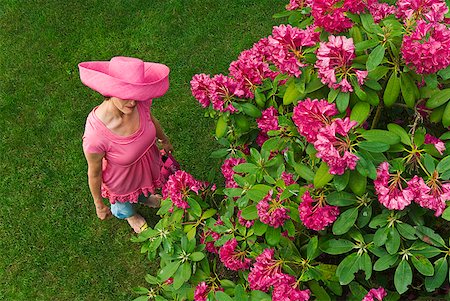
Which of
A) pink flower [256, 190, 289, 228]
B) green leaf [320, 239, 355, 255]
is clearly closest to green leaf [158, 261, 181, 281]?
pink flower [256, 190, 289, 228]

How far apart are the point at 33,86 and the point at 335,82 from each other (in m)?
3.48

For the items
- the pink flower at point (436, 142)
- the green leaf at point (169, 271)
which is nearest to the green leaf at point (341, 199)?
the pink flower at point (436, 142)

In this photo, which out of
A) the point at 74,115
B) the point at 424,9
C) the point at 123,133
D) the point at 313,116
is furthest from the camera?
the point at 74,115

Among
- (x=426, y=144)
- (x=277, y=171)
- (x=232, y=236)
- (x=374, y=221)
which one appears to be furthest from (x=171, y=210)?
(x=426, y=144)

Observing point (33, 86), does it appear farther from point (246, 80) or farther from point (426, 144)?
point (426, 144)

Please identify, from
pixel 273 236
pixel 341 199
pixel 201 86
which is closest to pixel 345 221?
pixel 341 199

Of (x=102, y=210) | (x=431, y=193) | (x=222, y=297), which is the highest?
(x=431, y=193)

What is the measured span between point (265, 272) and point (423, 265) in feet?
1.79

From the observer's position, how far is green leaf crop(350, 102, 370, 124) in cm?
182

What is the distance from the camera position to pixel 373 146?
172cm

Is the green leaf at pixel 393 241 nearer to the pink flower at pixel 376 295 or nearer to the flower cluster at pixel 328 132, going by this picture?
the pink flower at pixel 376 295

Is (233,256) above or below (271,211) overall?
below

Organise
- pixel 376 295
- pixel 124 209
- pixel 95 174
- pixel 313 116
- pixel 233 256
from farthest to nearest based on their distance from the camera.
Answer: pixel 124 209 < pixel 95 174 < pixel 233 256 < pixel 376 295 < pixel 313 116

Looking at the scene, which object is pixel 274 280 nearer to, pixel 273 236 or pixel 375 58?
pixel 273 236
